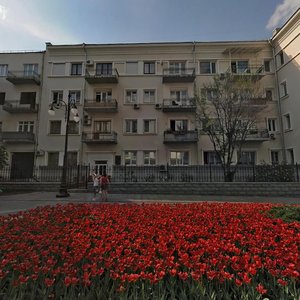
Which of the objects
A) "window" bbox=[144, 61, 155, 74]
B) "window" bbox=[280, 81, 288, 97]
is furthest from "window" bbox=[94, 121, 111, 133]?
"window" bbox=[280, 81, 288, 97]

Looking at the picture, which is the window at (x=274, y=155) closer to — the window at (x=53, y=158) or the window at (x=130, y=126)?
the window at (x=130, y=126)

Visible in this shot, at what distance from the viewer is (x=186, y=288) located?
8.77ft

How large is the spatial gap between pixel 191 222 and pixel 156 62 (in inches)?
1033

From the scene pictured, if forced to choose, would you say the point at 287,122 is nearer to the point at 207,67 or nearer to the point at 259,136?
the point at 259,136

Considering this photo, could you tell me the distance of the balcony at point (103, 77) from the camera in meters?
27.5

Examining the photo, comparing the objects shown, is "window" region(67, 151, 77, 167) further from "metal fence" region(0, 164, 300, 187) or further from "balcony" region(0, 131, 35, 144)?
"balcony" region(0, 131, 35, 144)

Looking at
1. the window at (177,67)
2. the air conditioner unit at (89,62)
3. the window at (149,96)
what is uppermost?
the air conditioner unit at (89,62)

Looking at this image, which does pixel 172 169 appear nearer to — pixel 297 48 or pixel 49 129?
pixel 49 129

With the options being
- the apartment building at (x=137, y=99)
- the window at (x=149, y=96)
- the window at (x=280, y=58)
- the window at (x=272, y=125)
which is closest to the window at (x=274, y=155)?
the apartment building at (x=137, y=99)

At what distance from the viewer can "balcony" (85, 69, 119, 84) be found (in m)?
27.5

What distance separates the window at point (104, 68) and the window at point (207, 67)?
35.4 ft

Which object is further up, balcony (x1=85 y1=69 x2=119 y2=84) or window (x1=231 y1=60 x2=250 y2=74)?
window (x1=231 y1=60 x2=250 y2=74)

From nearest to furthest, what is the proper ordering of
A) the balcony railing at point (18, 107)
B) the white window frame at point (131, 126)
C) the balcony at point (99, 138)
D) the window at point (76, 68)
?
the balcony at point (99, 138), the balcony railing at point (18, 107), the white window frame at point (131, 126), the window at point (76, 68)

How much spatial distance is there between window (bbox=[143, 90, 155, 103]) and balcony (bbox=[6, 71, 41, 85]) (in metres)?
12.6
